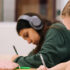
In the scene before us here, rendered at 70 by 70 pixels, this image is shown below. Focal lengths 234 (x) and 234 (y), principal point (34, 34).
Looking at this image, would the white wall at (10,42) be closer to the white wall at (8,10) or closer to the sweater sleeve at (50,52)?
the white wall at (8,10)

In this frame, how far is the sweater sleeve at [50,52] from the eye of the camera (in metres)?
1.85

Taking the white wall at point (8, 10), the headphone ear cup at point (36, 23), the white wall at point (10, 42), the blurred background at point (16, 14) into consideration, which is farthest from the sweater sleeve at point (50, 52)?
the white wall at point (8, 10)

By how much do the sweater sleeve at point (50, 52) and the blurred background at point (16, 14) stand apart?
1.20m

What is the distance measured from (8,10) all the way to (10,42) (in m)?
0.57

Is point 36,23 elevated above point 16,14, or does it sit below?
above

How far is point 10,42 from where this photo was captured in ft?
10.9

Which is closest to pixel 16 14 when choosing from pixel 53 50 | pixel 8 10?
pixel 8 10

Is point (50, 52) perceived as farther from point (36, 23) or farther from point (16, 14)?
point (16, 14)

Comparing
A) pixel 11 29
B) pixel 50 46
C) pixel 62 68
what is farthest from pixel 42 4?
pixel 62 68

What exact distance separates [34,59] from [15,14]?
191cm

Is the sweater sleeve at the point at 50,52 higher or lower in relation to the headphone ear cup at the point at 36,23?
lower

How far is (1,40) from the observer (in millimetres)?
3365

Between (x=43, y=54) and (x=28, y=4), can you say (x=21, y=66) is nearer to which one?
(x=43, y=54)

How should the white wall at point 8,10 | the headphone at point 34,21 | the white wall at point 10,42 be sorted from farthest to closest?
1. the white wall at point 8,10
2. the white wall at point 10,42
3. the headphone at point 34,21
